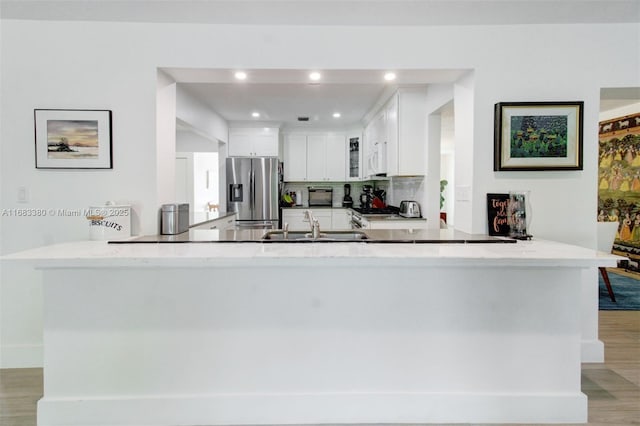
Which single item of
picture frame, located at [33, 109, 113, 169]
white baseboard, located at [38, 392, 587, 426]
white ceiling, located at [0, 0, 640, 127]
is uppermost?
white ceiling, located at [0, 0, 640, 127]

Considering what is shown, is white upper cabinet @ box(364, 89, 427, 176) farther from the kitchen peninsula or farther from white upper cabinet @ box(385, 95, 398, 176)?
the kitchen peninsula

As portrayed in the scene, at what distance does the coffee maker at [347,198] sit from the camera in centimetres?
677

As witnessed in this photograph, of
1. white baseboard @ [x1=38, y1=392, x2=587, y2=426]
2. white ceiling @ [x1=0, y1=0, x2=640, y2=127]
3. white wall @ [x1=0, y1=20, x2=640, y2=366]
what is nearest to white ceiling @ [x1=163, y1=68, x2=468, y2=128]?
white ceiling @ [x1=0, y1=0, x2=640, y2=127]

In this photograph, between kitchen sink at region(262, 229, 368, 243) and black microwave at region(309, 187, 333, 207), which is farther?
black microwave at region(309, 187, 333, 207)

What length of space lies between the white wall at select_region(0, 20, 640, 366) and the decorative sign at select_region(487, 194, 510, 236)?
15 centimetres

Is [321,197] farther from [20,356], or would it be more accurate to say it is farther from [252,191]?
[20,356]

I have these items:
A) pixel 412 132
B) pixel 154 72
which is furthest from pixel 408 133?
pixel 154 72

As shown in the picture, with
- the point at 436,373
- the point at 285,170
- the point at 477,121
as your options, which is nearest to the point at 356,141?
the point at 285,170

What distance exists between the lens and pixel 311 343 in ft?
6.89

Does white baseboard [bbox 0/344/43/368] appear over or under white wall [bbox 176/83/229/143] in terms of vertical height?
under

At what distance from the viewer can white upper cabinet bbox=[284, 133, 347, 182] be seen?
21.9ft

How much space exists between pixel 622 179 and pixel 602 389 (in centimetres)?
475

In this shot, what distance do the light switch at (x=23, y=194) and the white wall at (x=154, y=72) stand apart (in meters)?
0.03

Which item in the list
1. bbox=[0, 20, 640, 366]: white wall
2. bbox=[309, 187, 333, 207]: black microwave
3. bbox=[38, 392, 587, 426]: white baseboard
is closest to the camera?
bbox=[38, 392, 587, 426]: white baseboard
